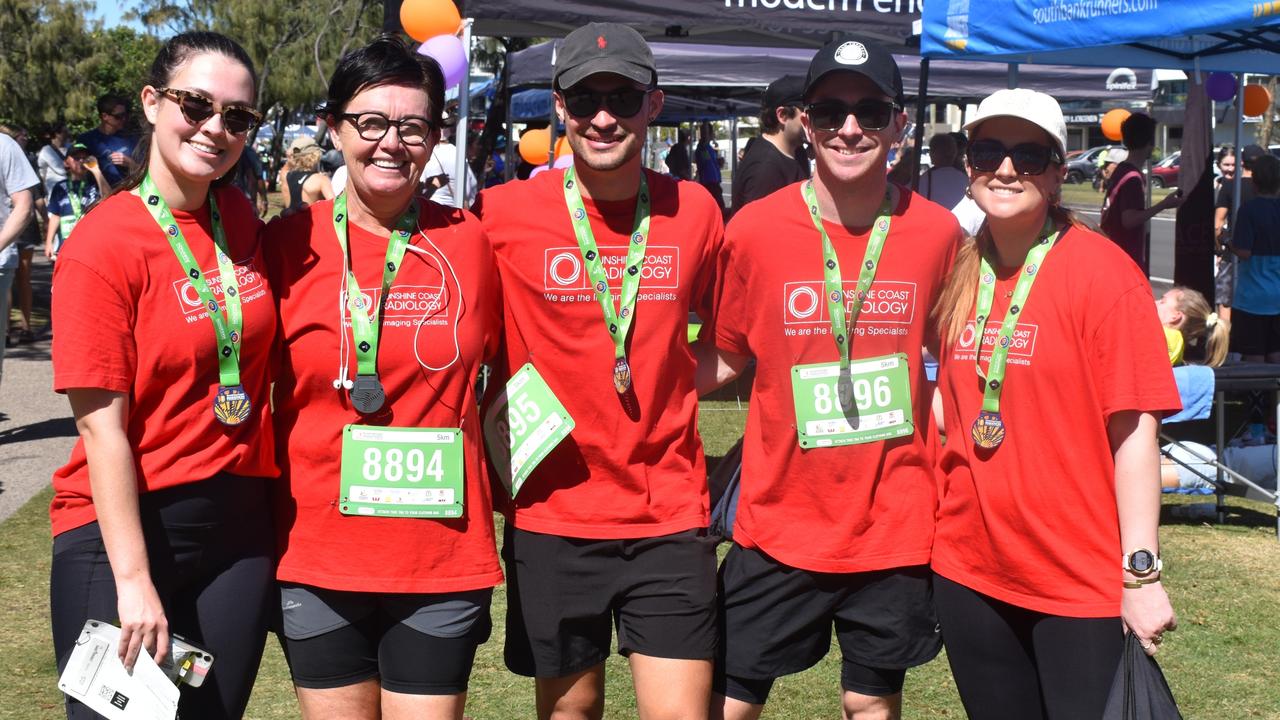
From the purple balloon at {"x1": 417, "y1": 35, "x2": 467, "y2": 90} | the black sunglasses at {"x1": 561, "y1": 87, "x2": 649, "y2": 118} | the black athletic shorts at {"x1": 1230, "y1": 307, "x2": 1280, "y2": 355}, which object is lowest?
the black athletic shorts at {"x1": 1230, "y1": 307, "x2": 1280, "y2": 355}

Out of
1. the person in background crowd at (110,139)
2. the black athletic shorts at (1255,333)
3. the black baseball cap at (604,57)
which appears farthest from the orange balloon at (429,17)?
the black baseball cap at (604,57)

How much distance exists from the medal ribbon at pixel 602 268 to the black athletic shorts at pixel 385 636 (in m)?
0.70

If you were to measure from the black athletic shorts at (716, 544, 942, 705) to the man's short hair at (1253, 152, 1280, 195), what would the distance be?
808cm

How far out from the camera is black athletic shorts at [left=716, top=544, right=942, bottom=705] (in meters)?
3.05

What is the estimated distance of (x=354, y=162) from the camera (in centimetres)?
280

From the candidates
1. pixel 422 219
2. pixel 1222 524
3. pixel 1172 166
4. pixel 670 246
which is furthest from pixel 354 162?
pixel 1172 166

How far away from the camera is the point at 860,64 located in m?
2.98

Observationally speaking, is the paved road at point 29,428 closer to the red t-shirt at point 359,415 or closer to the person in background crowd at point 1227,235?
the red t-shirt at point 359,415

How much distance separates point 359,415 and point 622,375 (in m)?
0.61

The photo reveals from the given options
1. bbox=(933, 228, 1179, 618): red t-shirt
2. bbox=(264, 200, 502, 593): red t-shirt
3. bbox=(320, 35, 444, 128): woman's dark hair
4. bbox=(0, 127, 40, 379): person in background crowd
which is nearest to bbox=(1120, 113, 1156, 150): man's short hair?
bbox=(933, 228, 1179, 618): red t-shirt

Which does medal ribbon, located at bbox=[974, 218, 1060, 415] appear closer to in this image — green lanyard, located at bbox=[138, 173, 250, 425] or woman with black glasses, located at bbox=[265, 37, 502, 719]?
woman with black glasses, located at bbox=[265, 37, 502, 719]

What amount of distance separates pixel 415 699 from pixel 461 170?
20.4 ft

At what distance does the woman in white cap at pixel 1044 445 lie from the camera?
105 inches

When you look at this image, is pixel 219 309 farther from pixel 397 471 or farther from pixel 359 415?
pixel 397 471
